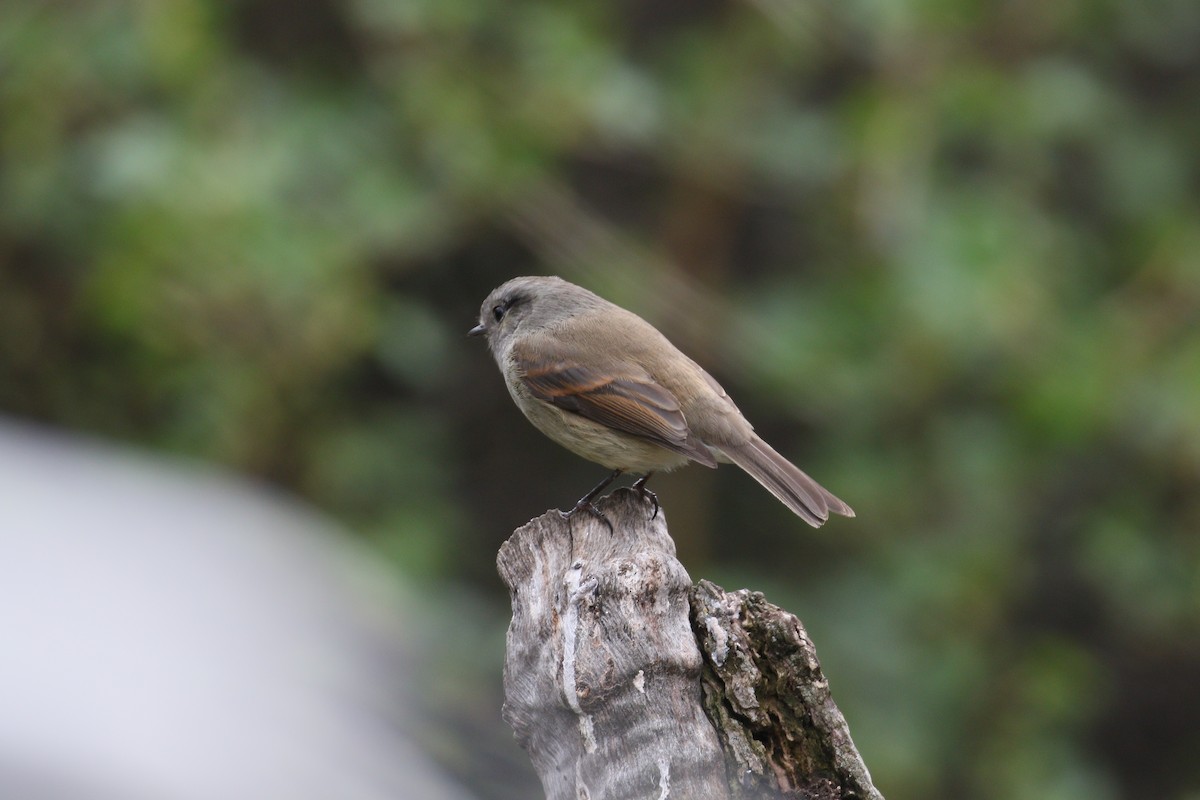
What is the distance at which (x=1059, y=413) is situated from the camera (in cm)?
673

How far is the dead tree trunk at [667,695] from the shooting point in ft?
9.16

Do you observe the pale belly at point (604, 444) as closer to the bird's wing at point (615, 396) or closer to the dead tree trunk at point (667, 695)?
the bird's wing at point (615, 396)

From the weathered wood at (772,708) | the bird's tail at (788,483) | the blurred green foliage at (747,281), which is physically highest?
the blurred green foliage at (747,281)

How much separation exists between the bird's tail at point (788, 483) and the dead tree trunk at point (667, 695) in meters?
1.29

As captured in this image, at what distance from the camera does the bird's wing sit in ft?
14.6

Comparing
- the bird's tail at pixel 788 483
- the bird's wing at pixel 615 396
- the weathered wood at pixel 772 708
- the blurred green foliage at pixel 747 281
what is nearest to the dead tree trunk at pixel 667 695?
the weathered wood at pixel 772 708

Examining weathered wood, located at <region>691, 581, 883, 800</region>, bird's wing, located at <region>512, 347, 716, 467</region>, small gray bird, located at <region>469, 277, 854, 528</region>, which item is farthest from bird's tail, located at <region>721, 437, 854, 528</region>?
weathered wood, located at <region>691, 581, 883, 800</region>

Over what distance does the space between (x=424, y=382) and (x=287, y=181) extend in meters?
1.56

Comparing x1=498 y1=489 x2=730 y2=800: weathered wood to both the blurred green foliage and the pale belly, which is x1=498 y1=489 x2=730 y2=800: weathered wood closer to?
the pale belly

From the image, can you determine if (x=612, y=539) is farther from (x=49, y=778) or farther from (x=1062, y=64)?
(x=1062, y=64)

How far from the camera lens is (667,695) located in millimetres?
2850

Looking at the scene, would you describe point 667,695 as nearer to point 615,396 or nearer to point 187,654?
point 187,654

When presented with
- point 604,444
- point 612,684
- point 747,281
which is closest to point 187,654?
point 612,684

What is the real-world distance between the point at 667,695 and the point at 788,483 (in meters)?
1.69
